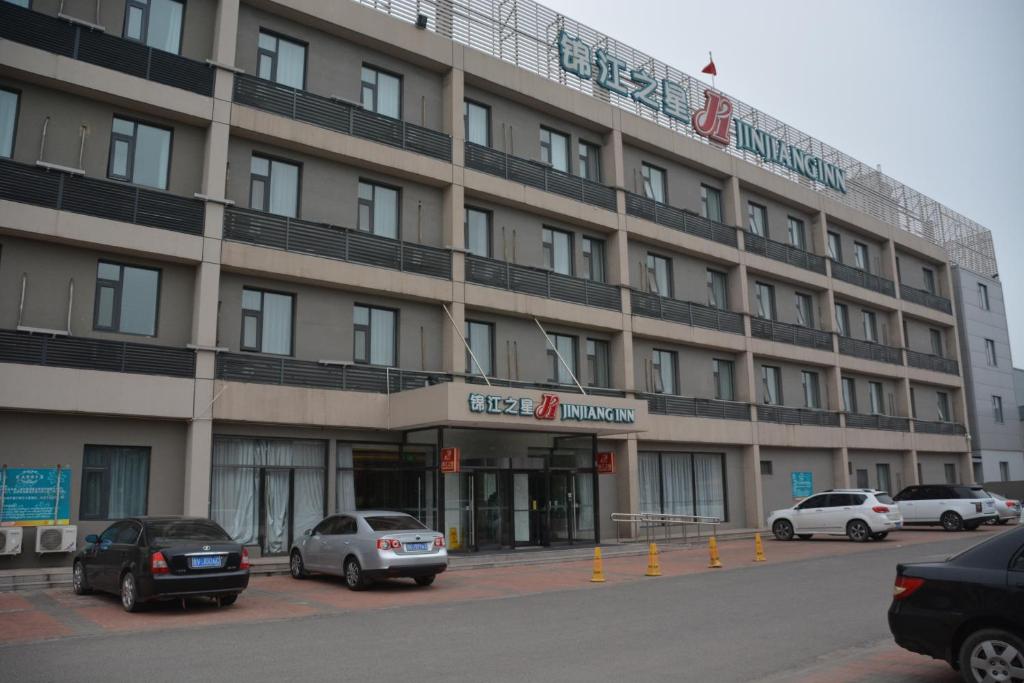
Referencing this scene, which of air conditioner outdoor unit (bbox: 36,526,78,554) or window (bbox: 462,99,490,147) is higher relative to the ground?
window (bbox: 462,99,490,147)

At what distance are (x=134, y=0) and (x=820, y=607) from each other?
20.3 meters

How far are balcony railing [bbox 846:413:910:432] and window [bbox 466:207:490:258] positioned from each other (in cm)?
2179

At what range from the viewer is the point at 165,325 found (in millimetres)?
20188

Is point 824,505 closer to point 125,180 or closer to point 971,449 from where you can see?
point 125,180

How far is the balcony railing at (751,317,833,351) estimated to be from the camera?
35.8 m

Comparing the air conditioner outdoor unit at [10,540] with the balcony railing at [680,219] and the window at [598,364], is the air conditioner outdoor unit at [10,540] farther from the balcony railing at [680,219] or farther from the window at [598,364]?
the balcony railing at [680,219]

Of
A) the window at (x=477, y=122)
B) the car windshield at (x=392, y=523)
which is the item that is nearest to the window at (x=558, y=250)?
the window at (x=477, y=122)

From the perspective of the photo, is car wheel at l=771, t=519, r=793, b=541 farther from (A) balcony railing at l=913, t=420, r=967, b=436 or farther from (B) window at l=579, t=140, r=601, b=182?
(A) balcony railing at l=913, t=420, r=967, b=436

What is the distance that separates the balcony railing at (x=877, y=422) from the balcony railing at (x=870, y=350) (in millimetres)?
2908

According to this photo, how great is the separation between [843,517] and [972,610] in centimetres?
2162

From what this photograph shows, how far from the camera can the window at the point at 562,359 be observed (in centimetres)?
2786

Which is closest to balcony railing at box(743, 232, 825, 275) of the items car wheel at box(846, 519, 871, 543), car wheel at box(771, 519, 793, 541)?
car wheel at box(771, 519, 793, 541)

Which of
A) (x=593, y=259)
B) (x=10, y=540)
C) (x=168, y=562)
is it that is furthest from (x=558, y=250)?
(x=168, y=562)

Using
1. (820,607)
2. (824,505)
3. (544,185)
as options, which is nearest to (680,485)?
(824,505)
